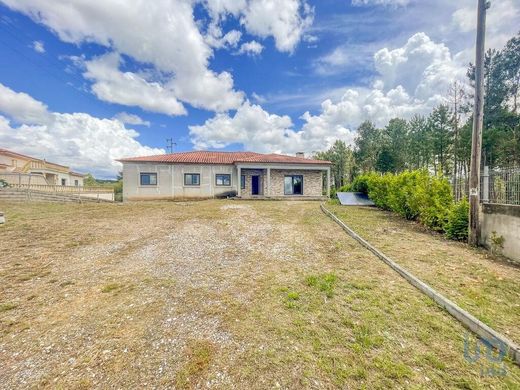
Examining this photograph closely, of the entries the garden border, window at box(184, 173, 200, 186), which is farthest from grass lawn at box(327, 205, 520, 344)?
window at box(184, 173, 200, 186)

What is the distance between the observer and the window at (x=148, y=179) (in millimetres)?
18781

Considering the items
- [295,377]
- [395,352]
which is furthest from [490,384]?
[295,377]

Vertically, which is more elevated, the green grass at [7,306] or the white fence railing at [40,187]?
the white fence railing at [40,187]

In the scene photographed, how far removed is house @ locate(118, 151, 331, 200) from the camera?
18703 mm

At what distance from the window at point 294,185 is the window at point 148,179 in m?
11.5

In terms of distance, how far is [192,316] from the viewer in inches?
121

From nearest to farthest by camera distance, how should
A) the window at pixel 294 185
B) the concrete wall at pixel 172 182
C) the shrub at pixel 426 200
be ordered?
the shrub at pixel 426 200 < the concrete wall at pixel 172 182 < the window at pixel 294 185

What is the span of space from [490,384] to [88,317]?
4.52 m

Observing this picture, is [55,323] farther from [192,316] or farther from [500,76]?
[500,76]

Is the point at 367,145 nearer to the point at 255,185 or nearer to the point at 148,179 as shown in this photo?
the point at 255,185

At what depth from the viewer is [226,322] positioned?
295cm

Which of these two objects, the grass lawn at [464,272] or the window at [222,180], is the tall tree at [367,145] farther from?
the grass lawn at [464,272]

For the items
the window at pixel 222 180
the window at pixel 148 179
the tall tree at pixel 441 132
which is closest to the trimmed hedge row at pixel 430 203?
the window at pixel 222 180

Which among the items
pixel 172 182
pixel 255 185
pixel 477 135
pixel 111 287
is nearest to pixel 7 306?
pixel 111 287
